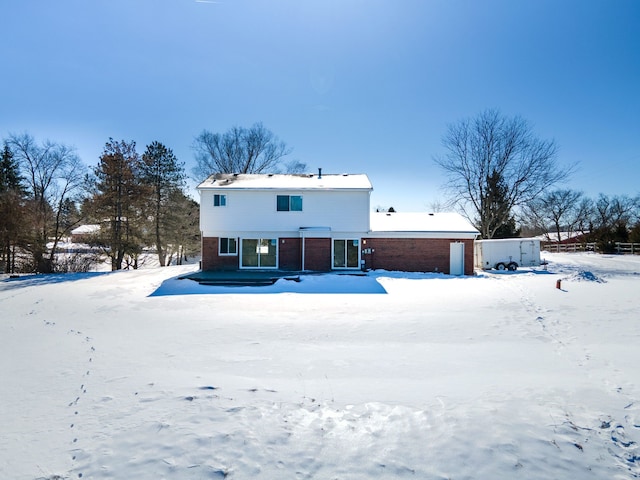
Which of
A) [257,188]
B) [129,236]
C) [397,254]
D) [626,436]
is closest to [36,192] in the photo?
[129,236]

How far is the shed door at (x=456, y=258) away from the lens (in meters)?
19.7

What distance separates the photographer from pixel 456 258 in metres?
19.8

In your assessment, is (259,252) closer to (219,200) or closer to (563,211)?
(219,200)

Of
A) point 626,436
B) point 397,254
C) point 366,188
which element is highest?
point 366,188

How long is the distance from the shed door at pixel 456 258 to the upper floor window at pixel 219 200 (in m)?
14.0

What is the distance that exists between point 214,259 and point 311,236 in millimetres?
5962

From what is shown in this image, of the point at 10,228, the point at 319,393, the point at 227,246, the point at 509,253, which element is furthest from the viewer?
the point at 509,253

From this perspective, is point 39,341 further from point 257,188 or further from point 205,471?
point 257,188

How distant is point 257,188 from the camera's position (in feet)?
63.6

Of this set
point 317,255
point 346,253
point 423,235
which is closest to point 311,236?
point 317,255

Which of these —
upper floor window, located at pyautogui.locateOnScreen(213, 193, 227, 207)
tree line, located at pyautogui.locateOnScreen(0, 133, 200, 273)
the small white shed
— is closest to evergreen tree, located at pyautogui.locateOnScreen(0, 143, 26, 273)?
tree line, located at pyautogui.locateOnScreen(0, 133, 200, 273)

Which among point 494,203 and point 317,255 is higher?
point 494,203

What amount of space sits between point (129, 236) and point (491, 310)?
83.2 feet

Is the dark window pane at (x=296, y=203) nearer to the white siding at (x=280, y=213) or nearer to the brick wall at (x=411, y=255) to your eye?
the white siding at (x=280, y=213)
